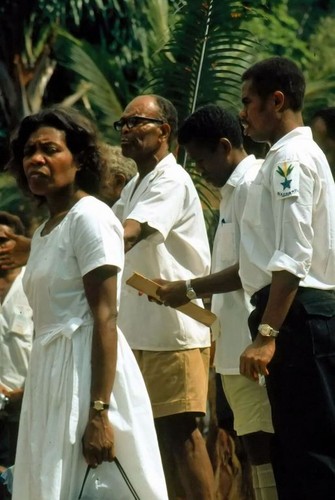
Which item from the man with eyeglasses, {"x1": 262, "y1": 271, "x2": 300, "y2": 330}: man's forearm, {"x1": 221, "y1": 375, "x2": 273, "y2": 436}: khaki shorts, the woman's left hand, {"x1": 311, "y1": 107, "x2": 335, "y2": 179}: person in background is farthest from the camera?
{"x1": 311, "y1": 107, "x2": 335, "y2": 179}: person in background

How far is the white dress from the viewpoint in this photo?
16.6ft

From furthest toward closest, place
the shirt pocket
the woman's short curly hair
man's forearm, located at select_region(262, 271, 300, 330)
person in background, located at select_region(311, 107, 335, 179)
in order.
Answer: person in background, located at select_region(311, 107, 335, 179) → the shirt pocket → the woman's short curly hair → man's forearm, located at select_region(262, 271, 300, 330)

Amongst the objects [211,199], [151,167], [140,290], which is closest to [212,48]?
[211,199]

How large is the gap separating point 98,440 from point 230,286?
1418 mm

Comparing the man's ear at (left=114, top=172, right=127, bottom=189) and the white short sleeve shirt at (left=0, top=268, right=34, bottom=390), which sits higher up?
the man's ear at (left=114, top=172, right=127, bottom=189)

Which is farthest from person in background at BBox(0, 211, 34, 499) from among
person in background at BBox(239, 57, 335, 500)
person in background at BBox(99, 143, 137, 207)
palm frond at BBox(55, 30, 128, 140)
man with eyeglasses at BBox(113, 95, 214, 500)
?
palm frond at BBox(55, 30, 128, 140)

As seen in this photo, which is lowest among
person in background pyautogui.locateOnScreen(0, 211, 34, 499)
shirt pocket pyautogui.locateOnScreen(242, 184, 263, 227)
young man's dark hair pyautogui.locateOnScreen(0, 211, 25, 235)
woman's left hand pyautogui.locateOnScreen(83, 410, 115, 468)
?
person in background pyautogui.locateOnScreen(0, 211, 34, 499)

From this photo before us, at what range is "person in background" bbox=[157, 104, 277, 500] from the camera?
20.5 feet

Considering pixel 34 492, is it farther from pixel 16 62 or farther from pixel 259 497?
pixel 16 62

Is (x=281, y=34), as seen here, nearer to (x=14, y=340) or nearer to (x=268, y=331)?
(x=14, y=340)

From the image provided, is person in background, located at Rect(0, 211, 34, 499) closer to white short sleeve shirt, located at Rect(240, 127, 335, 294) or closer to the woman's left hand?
white short sleeve shirt, located at Rect(240, 127, 335, 294)

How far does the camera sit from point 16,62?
1530 centimetres

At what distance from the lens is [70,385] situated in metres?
5.11

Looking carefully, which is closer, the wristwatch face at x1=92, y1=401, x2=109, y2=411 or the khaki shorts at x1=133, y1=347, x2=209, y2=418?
the wristwatch face at x1=92, y1=401, x2=109, y2=411
